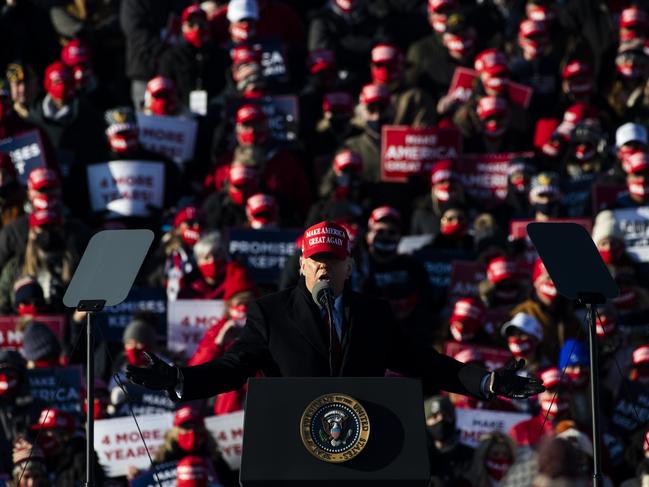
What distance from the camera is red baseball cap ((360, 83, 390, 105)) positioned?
A: 15094 millimetres

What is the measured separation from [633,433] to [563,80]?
5.24 meters

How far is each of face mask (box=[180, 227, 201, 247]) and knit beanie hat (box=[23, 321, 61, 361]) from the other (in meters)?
1.47

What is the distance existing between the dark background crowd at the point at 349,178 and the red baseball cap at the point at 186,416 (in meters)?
0.01

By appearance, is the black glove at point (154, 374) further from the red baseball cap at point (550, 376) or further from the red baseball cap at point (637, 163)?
the red baseball cap at point (637, 163)

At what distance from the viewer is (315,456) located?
6.19 meters

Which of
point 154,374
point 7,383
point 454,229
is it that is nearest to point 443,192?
point 454,229

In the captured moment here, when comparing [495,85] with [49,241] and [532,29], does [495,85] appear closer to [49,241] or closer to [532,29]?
[532,29]

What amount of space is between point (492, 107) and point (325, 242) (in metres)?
8.53

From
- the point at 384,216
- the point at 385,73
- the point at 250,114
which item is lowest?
the point at 384,216

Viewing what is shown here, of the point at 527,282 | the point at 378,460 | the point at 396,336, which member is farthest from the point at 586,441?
the point at 378,460

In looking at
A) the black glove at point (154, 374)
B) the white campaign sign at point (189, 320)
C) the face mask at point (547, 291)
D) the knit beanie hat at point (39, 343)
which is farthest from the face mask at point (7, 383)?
the black glove at point (154, 374)

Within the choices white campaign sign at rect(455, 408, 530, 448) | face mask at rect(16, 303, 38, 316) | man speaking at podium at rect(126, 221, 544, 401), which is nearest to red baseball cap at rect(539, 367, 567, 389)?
white campaign sign at rect(455, 408, 530, 448)

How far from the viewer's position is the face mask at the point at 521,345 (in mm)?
12391

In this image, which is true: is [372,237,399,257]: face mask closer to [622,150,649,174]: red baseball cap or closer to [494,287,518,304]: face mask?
[494,287,518,304]: face mask
